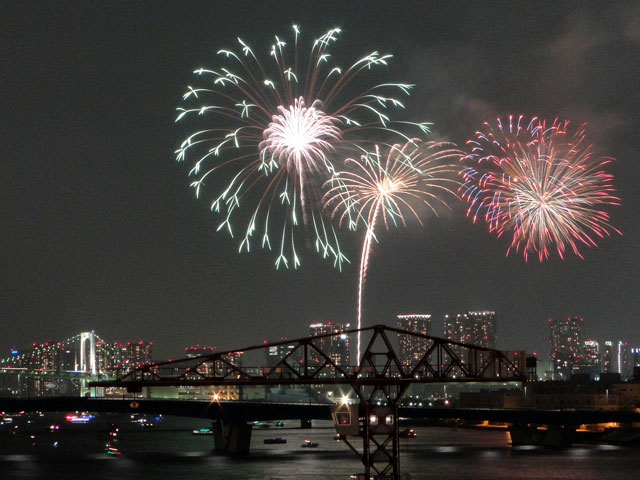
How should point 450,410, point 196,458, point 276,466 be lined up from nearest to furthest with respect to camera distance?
1. point 276,466
2. point 196,458
3. point 450,410

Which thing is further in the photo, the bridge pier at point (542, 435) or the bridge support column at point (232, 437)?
the bridge pier at point (542, 435)

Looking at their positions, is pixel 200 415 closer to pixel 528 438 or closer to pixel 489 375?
pixel 528 438

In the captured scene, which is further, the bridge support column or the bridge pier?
the bridge pier

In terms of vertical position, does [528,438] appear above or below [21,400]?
below

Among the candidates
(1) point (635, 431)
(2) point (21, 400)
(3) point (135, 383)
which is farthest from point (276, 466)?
(1) point (635, 431)
